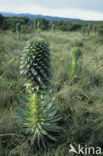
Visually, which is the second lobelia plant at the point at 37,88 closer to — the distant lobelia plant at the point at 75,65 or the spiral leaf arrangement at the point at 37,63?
the spiral leaf arrangement at the point at 37,63

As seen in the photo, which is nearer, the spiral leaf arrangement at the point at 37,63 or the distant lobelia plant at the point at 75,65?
the spiral leaf arrangement at the point at 37,63

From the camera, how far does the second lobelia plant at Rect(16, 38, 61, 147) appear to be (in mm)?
1814

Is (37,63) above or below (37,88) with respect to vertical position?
above

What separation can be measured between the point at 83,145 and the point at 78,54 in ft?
8.75

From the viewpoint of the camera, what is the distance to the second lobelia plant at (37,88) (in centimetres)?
181

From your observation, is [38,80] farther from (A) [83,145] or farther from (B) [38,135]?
(A) [83,145]

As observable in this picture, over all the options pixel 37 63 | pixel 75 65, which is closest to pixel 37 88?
pixel 37 63

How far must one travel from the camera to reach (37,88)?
1.86 metres

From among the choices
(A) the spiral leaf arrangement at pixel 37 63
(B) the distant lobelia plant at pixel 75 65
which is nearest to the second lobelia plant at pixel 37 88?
(A) the spiral leaf arrangement at pixel 37 63

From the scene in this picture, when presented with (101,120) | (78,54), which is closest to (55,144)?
(101,120)

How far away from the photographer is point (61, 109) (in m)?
2.66

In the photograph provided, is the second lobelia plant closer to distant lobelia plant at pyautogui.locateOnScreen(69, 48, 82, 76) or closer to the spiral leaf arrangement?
the spiral leaf arrangement

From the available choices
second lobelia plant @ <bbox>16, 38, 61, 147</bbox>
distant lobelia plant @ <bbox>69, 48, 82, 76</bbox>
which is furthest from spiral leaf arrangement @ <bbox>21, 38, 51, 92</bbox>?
distant lobelia plant @ <bbox>69, 48, 82, 76</bbox>

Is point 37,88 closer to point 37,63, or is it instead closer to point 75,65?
point 37,63
